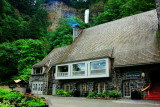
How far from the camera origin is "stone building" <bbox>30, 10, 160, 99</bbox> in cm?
1555

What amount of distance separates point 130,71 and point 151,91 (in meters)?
2.77

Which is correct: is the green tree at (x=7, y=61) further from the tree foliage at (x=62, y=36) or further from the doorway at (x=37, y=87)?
the doorway at (x=37, y=87)

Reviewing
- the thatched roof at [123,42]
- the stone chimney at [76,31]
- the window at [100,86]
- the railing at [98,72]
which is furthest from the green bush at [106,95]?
the stone chimney at [76,31]

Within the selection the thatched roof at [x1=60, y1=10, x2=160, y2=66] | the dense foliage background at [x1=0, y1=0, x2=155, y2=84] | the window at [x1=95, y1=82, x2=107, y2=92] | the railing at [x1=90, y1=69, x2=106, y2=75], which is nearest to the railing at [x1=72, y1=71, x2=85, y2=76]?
the railing at [x1=90, y1=69, x2=106, y2=75]

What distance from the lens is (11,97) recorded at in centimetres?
811

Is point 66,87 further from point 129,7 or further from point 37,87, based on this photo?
point 129,7

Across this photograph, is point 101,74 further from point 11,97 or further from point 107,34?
point 11,97

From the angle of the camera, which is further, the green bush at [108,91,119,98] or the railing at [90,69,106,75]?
the railing at [90,69,106,75]

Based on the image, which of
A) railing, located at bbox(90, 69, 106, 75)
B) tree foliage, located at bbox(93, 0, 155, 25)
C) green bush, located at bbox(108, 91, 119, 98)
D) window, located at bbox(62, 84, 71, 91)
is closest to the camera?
green bush, located at bbox(108, 91, 119, 98)

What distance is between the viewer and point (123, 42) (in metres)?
19.4

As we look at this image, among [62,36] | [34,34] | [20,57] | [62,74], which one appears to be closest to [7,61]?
[20,57]

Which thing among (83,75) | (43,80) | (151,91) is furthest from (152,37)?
(43,80)

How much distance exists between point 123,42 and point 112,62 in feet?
10.1

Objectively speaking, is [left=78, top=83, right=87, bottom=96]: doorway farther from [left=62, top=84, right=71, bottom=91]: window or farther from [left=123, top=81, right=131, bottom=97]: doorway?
[left=123, top=81, right=131, bottom=97]: doorway
